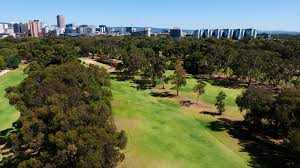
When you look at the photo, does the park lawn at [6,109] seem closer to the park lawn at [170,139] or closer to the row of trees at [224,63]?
the park lawn at [170,139]

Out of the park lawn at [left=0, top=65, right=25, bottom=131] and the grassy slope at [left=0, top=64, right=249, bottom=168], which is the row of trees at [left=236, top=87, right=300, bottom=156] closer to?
the grassy slope at [left=0, top=64, right=249, bottom=168]

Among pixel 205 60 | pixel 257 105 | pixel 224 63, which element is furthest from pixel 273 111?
pixel 205 60

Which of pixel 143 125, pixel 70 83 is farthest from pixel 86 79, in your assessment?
pixel 143 125

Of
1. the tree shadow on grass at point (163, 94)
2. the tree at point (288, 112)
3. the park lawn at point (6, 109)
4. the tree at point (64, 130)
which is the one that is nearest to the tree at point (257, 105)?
the tree at point (288, 112)

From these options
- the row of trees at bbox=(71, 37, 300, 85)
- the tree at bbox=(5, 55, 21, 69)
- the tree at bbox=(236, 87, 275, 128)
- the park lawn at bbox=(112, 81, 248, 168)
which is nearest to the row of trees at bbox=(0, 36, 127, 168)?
the park lawn at bbox=(112, 81, 248, 168)

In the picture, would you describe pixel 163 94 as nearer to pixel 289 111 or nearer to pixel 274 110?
pixel 274 110
